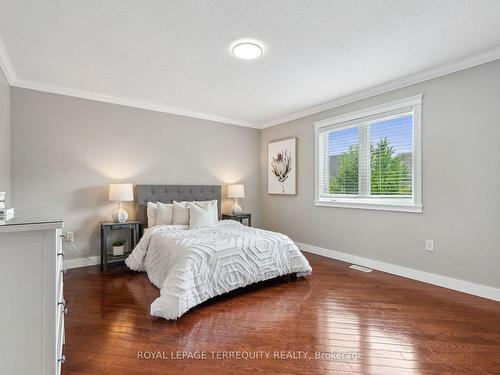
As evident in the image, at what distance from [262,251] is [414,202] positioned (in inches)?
76.8

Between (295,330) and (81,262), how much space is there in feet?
10.3

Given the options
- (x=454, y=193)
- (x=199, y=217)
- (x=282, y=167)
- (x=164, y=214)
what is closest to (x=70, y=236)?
(x=164, y=214)

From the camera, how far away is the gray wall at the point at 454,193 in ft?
8.66

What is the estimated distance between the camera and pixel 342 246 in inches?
159

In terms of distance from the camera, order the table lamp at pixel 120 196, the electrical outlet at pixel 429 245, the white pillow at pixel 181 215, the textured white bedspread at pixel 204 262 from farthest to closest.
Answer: the white pillow at pixel 181 215
the table lamp at pixel 120 196
the electrical outlet at pixel 429 245
the textured white bedspread at pixel 204 262

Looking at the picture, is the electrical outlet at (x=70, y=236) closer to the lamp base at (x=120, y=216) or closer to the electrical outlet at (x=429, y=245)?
the lamp base at (x=120, y=216)

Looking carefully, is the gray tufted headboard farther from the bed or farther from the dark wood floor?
the dark wood floor

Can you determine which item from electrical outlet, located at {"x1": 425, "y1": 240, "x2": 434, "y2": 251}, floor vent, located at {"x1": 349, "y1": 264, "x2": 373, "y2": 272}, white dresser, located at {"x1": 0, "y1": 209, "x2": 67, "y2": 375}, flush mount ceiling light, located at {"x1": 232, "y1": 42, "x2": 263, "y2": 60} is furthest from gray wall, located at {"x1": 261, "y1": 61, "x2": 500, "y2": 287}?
white dresser, located at {"x1": 0, "y1": 209, "x2": 67, "y2": 375}

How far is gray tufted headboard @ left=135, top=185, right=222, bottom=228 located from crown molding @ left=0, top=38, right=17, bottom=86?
75.0 inches

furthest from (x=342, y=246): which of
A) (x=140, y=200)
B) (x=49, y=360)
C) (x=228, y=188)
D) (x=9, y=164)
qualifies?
(x=9, y=164)

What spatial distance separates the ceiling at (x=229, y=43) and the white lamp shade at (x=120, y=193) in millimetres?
1308

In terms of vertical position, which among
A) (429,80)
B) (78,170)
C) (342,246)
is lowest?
(342,246)

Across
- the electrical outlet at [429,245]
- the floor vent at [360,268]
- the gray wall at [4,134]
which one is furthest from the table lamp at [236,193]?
the gray wall at [4,134]

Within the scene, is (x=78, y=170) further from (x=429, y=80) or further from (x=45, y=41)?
(x=429, y=80)
